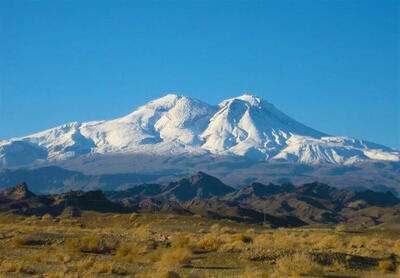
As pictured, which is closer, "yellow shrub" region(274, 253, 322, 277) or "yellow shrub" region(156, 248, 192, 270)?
"yellow shrub" region(274, 253, 322, 277)

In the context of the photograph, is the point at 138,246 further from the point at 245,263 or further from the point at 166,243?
the point at 245,263

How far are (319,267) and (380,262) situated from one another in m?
3.39

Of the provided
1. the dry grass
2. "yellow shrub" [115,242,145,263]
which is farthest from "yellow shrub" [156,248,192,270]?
"yellow shrub" [115,242,145,263]

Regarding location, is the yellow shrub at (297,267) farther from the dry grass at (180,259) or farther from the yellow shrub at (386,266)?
the yellow shrub at (386,266)

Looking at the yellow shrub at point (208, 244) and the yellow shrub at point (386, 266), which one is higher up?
the yellow shrub at point (208, 244)

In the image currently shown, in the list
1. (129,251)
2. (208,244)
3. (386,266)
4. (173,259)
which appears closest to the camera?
(386,266)

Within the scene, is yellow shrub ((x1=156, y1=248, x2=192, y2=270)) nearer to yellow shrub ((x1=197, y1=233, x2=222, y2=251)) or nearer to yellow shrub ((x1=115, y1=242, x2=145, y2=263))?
yellow shrub ((x1=115, y1=242, x2=145, y2=263))

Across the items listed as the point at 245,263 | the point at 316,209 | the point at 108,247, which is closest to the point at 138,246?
the point at 108,247

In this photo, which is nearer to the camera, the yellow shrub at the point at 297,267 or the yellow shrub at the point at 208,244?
the yellow shrub at the point at 297,267

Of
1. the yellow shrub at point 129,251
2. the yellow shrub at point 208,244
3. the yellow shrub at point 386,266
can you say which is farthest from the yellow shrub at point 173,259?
the yellow shrub at point 386,266

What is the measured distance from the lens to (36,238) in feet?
103

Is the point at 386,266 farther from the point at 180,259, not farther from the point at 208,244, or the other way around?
the point at 208,244

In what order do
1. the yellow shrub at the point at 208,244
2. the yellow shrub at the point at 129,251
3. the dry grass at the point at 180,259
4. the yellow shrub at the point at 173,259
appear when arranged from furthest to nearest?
the yellow shrub at the point at 208,244, the yellow shrub at the point at 129,251, the yellow shrub at the point at 173,259, the dry grass at the point at 180,259

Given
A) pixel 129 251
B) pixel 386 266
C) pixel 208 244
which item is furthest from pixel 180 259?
pixel 386 266
